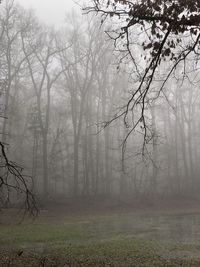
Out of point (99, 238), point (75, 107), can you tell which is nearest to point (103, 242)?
point (99, 238)

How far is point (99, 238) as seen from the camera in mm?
18594

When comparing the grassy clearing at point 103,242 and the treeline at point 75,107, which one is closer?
the grassy clearing at point 103,242

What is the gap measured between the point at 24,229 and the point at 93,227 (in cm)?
390

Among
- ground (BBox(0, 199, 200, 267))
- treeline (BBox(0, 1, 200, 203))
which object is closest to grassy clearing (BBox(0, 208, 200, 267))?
ground (BBox(0, 199, 200, 267))

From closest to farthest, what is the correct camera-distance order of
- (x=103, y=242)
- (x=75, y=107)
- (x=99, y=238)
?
1. (x=103, y=242)
2. (x=99, y=238)
3. (x=75, y=107)

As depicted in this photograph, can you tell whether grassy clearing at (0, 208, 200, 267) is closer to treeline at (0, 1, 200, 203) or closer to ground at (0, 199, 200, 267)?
ground at (0, 199, 200, 267)

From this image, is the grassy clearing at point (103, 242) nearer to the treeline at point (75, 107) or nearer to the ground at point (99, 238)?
the ground at point (99, 238)

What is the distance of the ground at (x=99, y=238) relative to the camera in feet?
41.3

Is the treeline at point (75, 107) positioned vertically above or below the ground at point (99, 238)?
above

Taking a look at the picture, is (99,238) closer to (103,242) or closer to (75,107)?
(103,242)

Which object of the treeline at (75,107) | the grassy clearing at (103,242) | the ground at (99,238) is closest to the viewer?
the grassy clearing at (103,242)

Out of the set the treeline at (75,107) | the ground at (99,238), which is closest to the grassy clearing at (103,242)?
the ground at (99,238)

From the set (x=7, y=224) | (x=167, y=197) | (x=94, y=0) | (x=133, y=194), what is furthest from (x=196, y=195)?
(x=94, y=0)

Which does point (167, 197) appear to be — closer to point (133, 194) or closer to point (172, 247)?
point (133, 194)
